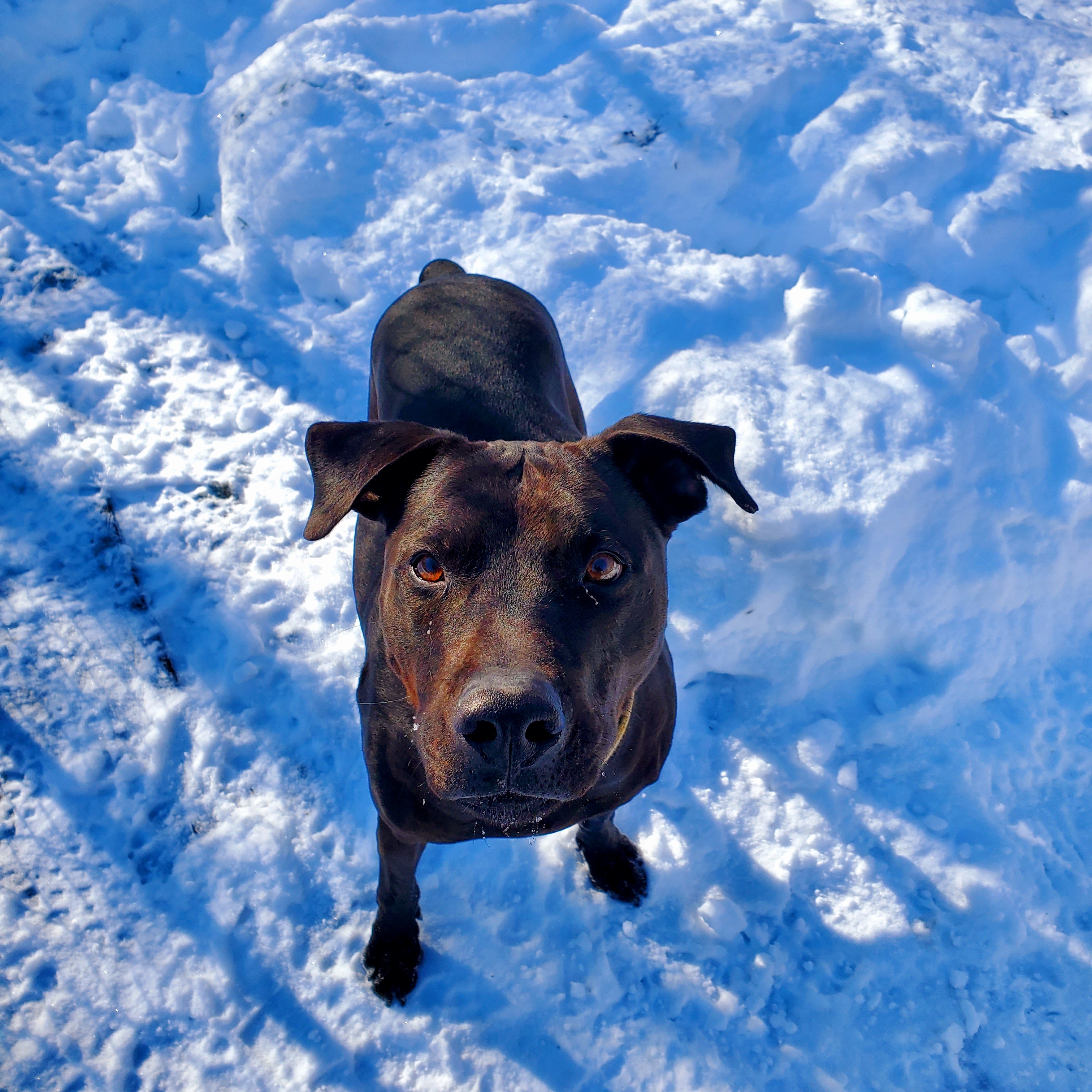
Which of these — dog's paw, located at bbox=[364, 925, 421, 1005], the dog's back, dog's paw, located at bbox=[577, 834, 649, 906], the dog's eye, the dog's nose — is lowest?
dog's paw, located at bbox=[364, 925, 421, 1005]

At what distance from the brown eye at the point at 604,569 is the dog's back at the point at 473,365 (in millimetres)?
1319

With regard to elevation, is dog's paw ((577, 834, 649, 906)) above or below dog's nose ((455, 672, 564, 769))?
below

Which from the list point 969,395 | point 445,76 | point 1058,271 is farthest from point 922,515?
point 445,76

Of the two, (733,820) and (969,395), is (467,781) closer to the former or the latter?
(733,820)

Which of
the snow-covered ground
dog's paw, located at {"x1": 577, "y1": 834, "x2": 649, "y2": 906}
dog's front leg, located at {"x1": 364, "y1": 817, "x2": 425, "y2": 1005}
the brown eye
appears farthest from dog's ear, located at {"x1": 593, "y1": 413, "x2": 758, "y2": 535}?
dog's front leg, located at {"x1": 364, "y1": 817, "x2": 425, "y2": 1005}

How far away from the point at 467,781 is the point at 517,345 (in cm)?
241

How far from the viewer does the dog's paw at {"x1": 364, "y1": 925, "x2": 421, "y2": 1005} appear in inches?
118

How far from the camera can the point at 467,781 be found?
5.90 ft

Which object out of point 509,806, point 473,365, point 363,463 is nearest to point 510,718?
point 509,806

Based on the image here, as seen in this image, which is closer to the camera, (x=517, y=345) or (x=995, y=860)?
(x=995, y=860)

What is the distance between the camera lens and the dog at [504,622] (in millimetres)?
1788

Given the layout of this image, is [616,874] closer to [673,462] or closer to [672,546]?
[672,546]

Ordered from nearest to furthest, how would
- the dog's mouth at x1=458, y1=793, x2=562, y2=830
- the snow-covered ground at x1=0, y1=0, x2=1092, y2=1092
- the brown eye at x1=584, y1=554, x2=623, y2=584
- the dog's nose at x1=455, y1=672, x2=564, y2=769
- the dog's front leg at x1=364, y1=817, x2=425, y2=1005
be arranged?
the dog's nose at x1=455, y1=672, x2=564, y2=769 < the dog's mouth at x1=458, y1=793, x2=562, y2=830 < the brown eye at x1=584, y1=554, x2=623, y2=584 < the dog's front leg at x1=364, y1=817, x2=425, y2=1005 < the snow-covered ground at x1=0, y1=0, x2=1092, y2=1092

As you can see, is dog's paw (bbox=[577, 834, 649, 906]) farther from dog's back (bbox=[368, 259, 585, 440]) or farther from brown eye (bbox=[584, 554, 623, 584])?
dog's back (bbox=[368, 259, 585, 440])
